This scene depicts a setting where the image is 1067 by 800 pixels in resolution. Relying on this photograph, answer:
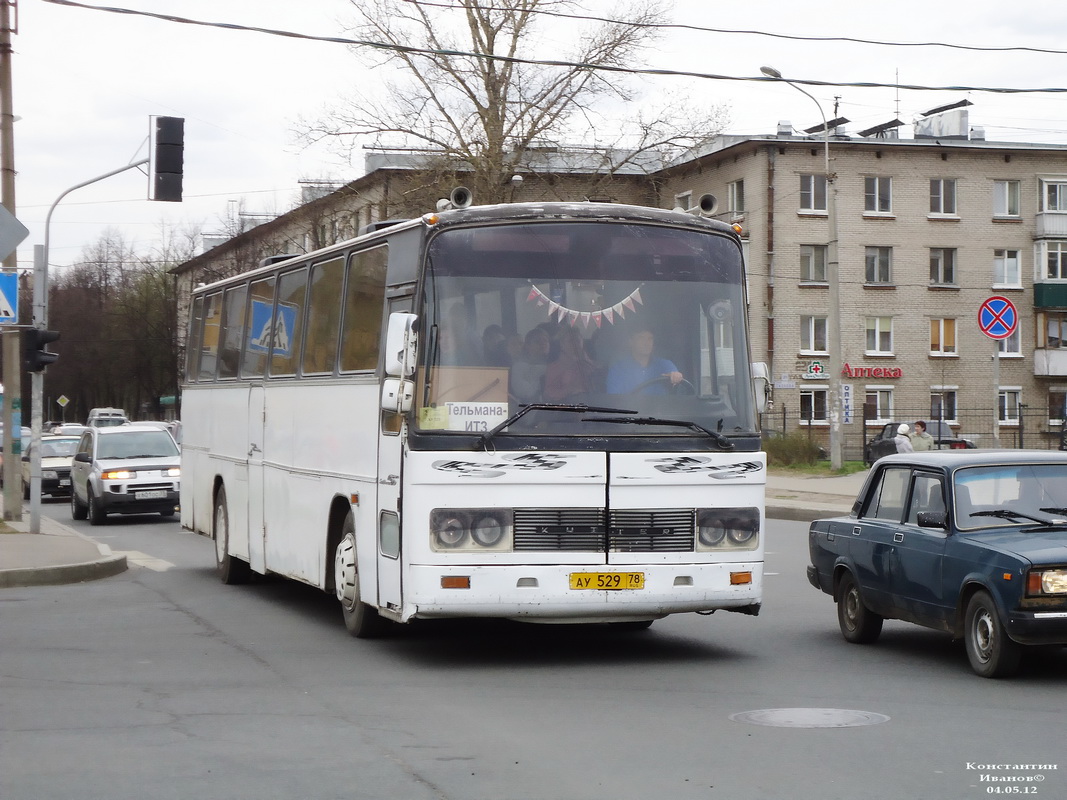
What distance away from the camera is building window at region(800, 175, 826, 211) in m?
63.5

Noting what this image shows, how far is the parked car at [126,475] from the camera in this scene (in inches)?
1088

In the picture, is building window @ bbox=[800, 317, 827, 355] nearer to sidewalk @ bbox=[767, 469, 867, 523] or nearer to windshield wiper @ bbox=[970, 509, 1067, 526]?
sidewalk @ bbox=[767, 469, 867, 523]

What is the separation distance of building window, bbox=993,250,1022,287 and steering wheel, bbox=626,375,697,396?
58886mm

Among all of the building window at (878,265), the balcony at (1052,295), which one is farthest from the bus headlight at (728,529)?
the balcony at (1052,295)

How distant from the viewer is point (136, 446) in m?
29.1

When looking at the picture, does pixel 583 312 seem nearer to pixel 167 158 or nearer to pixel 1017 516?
pixel 1017 516

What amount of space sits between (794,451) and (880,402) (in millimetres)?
21330

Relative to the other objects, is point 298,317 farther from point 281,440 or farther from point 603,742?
point 603,742

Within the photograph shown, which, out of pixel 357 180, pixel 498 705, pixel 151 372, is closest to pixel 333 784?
pixel 498 705

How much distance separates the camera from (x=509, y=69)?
1825 inches

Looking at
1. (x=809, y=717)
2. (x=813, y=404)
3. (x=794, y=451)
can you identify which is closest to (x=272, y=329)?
(x=809, y=717)

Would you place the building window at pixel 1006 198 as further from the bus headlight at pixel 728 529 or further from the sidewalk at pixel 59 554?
the bus headlight at pixel 728 529

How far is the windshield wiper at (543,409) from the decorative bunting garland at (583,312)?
1.87 feet

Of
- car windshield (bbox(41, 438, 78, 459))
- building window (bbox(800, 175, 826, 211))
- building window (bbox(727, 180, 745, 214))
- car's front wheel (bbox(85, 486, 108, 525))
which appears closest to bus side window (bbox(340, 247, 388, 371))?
car's front wheel (bbox(85, 486, 108, 525))
